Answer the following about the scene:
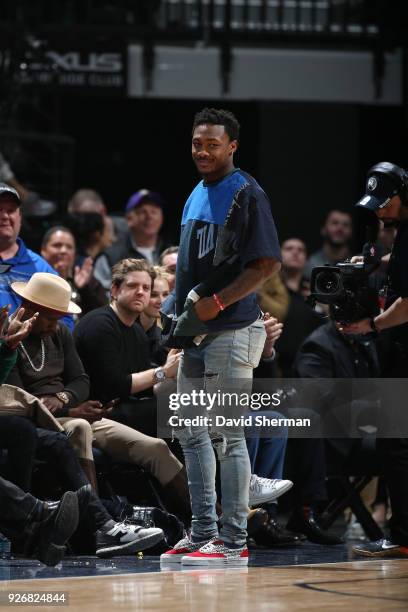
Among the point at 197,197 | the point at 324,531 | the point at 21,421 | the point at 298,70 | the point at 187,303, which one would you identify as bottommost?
the point at 324,531

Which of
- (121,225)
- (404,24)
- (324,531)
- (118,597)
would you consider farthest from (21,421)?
(404,24)

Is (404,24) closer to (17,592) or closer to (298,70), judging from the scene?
(298,70)

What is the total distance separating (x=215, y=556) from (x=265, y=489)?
834 millimetres

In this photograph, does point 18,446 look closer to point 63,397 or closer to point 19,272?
point 63,397

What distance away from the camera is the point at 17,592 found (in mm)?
4219

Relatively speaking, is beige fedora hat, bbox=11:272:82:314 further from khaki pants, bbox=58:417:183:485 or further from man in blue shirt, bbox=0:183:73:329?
khaki pants, bbox=58:417:183:485

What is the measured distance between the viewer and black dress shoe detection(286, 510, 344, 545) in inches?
239

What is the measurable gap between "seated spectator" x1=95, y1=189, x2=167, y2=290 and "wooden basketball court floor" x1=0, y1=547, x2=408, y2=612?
293 centimetres

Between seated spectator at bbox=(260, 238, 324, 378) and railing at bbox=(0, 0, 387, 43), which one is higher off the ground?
railing at bbox=(0, 0, 387, 43)

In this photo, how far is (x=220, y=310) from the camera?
4.84 metres

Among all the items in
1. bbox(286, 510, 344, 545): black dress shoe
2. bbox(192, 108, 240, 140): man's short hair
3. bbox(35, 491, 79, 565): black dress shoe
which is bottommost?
bbox(286, 510, 344, 545): black dress shoe

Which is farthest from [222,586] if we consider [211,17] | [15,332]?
[211,17]

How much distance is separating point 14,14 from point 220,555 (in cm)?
577

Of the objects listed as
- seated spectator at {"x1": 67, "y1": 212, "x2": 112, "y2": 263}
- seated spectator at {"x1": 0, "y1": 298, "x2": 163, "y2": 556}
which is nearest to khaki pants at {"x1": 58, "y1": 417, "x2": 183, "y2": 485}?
seated spectator at {"x1": 0, "y1": 298, "x2": 163, "y2": 556}
